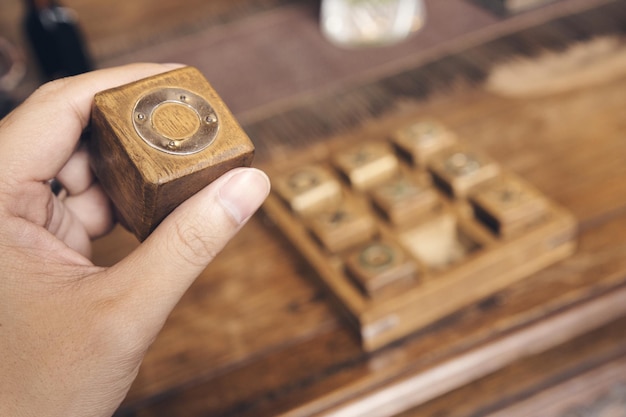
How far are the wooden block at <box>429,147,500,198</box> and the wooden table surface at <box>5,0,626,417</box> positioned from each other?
0.37 ft

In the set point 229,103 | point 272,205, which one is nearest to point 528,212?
point 272,205

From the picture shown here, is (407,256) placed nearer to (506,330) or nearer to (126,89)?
(506,330)

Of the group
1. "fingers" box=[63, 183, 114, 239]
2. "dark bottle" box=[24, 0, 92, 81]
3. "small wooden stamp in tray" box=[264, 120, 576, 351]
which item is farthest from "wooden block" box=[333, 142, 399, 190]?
"dark bottle" box=[24, 0, 92, 81]

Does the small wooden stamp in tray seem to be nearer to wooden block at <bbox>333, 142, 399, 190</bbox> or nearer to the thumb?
wooden block at <bbox>333, 142, 399, 190</bbox>

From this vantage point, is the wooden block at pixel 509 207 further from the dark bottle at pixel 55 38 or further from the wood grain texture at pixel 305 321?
the dark bottle at pixel 55 38

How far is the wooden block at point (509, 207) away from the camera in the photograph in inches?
34.8

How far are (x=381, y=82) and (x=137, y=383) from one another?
28.0 inches

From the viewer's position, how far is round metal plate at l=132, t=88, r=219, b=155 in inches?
24.4

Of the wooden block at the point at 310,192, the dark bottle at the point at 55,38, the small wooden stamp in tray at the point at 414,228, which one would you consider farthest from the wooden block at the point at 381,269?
the dark bottle at the point at 55,38

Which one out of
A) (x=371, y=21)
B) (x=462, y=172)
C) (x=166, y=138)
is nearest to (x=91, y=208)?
(x=166, y=138)

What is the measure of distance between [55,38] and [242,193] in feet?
2.74

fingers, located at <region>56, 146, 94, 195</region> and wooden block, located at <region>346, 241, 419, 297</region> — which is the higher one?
fingers, located at <region>56, 146, 94, 195</region>

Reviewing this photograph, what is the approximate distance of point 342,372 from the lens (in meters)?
0.83

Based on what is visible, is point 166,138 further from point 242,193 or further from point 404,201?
point 404,201
